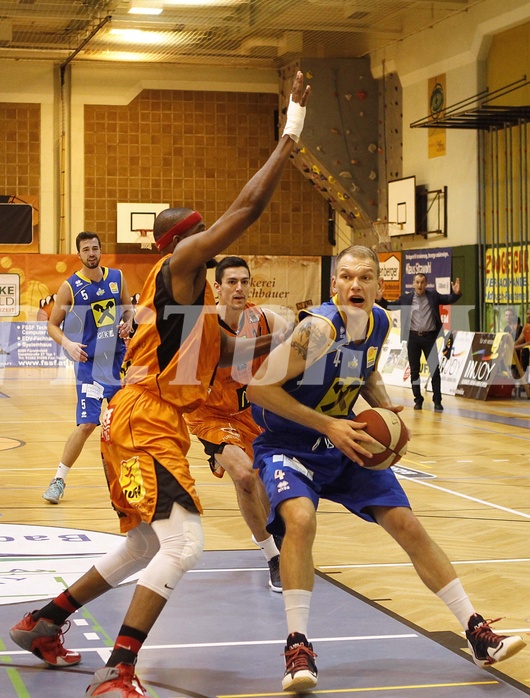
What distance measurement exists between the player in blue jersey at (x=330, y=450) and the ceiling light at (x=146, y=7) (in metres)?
17.7

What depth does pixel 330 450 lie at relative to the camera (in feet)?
14.1

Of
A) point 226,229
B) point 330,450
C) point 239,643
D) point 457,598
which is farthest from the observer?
point 239,643

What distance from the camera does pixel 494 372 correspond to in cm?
1658

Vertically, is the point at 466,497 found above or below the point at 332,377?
below

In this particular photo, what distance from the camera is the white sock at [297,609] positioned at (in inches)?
153

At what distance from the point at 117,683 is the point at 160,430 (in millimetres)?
921

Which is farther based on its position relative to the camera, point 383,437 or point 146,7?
point 146,7

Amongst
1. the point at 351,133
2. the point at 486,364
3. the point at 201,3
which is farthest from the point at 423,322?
the point at 351,133

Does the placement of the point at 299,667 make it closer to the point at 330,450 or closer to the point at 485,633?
the point at 485,633

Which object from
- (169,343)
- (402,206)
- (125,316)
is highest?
(402,206)

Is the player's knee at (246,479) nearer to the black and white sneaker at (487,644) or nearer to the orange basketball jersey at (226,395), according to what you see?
the orange basketball jersey at (226,395)

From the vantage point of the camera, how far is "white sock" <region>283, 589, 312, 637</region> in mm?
3875

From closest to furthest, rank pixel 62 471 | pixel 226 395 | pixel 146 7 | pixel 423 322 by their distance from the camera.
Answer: pixel 226 395, pixel 62 471, pixel 423 322, pixel 146 7

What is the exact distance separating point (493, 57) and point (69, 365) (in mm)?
11399
